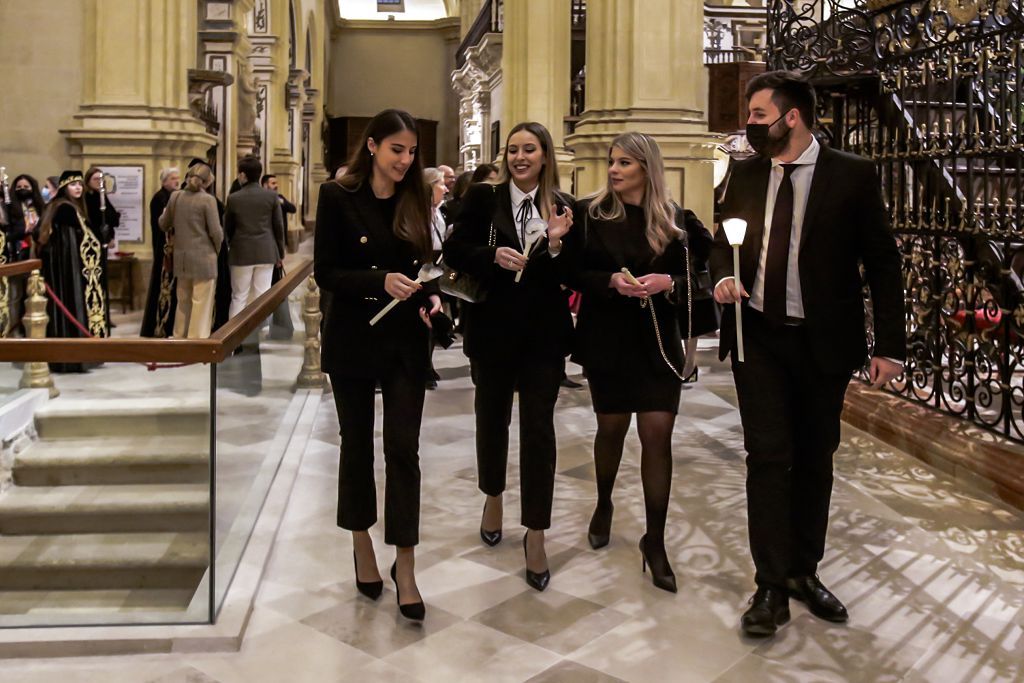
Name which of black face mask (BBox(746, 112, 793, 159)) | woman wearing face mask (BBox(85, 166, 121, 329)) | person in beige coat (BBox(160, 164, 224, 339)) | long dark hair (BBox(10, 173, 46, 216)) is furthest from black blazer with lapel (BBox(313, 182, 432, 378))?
long dark hair (BBox(10, 173, 46, 216))

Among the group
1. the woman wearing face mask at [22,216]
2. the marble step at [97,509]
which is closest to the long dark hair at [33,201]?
the woman wearing face mask at [22,216]

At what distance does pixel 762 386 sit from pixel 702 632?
85cm

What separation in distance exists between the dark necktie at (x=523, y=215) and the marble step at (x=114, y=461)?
1.34 meters

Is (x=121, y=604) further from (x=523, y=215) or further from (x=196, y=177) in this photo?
(x=196, y=177)

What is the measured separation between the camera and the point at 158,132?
11734 mm

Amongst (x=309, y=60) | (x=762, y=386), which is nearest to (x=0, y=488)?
(x=762, y=386)

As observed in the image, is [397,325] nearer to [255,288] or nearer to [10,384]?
[10,384]

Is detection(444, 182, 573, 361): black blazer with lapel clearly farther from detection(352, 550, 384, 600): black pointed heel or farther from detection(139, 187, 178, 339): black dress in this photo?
detection(139, 187, 178, 339): black dress

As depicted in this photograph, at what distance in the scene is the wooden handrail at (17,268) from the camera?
23.7ft

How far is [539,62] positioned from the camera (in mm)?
14109

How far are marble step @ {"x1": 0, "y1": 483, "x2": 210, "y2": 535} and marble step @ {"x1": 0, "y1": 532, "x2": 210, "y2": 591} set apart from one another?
0.04 metres

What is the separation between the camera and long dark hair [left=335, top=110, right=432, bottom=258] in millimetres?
3721

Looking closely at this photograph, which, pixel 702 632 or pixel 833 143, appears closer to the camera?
pixel 702 632

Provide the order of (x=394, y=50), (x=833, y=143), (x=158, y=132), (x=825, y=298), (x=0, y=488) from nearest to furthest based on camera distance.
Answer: (x=825, y=298) → (x=0, y=488) → (x=833, y=143) → (x=158, y=132) → (x=394, y=50)
